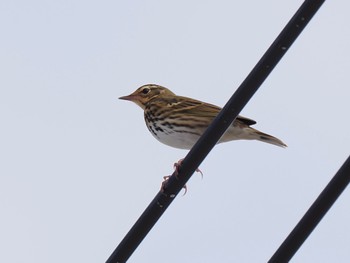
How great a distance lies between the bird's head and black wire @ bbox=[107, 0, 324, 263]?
686 cm

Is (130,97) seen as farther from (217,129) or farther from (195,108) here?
(217,129)

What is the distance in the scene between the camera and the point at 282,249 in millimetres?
5105

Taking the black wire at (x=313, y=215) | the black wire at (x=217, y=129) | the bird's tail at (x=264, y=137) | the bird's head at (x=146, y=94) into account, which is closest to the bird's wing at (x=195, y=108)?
the bird's tail at (x=264, y=137)

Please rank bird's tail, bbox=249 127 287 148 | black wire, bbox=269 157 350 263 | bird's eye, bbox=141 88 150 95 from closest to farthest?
black wire, bbox=269 157 350 263 < bird's tail, bbox=249 127 287 148 < bird's eye, bbox=141 88 150 95

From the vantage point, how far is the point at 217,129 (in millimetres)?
5691

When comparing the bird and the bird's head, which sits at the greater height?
the bird's head

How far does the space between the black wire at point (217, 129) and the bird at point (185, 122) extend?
4.46 meters

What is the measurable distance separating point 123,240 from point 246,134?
517cm

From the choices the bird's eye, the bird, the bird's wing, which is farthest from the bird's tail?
the bird's eye

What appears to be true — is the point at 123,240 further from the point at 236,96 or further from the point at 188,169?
the point at 236,96

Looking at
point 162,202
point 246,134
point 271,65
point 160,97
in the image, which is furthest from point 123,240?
point 160,97

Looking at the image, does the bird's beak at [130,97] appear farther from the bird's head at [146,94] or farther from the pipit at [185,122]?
the pipit at [185,122]

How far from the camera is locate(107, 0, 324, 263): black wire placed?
5.09m

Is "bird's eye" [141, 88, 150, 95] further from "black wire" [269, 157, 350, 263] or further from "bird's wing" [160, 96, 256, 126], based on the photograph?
"black wire" [269, 157, 350, 263]
